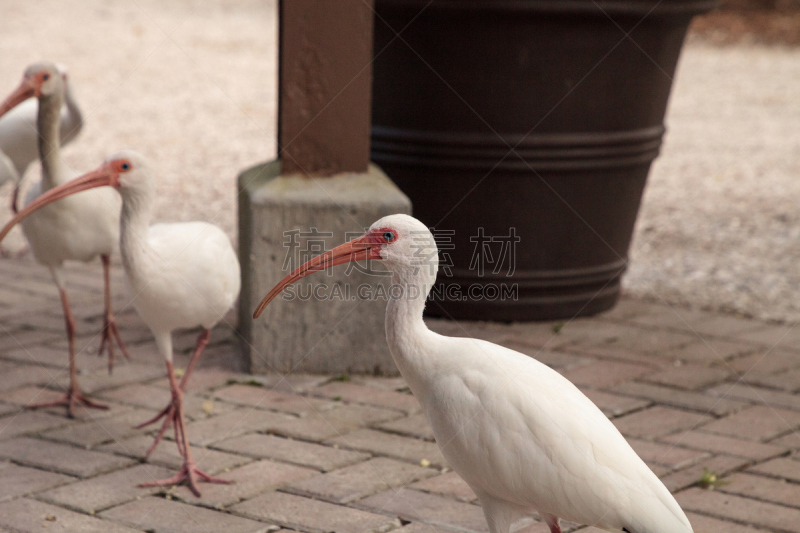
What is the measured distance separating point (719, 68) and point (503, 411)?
488 inches

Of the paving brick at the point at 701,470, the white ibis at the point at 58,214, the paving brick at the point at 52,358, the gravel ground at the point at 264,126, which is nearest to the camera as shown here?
the paving brick at the point at 701,470

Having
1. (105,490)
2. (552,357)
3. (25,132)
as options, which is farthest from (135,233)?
(25,132)

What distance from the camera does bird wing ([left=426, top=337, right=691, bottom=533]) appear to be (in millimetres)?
2443

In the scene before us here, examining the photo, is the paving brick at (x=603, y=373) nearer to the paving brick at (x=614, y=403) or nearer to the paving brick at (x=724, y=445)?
the paving brick at (x=614, y=403)

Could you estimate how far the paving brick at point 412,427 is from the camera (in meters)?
3.76

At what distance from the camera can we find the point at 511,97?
4836 mm

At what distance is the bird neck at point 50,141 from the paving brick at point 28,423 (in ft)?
3.42

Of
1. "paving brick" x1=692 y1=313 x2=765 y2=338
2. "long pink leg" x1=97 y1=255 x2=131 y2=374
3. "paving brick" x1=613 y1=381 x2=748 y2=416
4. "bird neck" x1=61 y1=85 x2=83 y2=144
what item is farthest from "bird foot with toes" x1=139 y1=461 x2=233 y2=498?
"bird neck" x1=61 y1=85 x2=83 y2=144

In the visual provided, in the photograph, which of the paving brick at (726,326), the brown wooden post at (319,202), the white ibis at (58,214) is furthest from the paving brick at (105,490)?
the paving brick at (726,326)

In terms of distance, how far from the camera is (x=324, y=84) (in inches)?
170

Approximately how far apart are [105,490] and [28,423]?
0.74 meters

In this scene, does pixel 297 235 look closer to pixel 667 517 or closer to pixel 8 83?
pixel 667 517

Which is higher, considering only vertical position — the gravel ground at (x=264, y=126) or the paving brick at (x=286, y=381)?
the gravel ground at (x=264, y=126)

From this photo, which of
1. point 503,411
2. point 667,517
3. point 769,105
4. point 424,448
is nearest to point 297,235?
point 424,448
